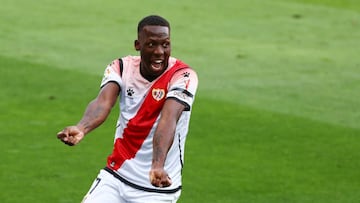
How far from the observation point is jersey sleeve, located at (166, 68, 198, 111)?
8320 mm

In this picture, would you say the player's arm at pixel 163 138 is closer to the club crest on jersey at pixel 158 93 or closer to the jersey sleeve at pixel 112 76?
the club crest on jersey at pixel 158 93

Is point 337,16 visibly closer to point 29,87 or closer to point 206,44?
point 206,44

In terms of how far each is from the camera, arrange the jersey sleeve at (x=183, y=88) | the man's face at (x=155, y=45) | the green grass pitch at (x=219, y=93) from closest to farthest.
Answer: the man's face at (x=155, y=45) → the jersey sleeve at (x=183, y=88) → the green grass pitch at (x=219, y=93)

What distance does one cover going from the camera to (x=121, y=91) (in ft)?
28.2

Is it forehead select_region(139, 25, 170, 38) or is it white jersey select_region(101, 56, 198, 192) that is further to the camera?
white jersey select_region(101, 56, 198, 192)

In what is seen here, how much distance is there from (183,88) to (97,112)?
0.62 metres

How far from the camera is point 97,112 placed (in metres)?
8.32

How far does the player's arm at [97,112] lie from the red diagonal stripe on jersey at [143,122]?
0.23 metres

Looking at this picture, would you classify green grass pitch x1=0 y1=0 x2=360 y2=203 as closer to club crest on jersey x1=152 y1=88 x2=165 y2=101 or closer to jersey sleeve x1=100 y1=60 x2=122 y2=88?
jersey sleeve x1=100 y1=60 x2=122 y2=88

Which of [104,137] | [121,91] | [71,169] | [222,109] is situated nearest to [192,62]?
[222,109]

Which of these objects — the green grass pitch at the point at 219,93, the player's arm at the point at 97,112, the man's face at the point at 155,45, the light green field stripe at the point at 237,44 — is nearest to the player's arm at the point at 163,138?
the man's face at the point at 155,45

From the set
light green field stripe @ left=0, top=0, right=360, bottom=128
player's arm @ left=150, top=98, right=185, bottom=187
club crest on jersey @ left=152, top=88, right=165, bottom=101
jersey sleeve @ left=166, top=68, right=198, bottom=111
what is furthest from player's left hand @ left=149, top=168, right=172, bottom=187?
light green field stripe @ left=0, top=0, right=360, bottom=128

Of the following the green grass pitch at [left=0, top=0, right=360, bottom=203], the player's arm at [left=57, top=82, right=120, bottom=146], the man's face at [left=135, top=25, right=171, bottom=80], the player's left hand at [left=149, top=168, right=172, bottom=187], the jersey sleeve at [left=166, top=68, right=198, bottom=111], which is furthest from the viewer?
the green grass pitch at [left=0, top=0, right=360, bottom=203]

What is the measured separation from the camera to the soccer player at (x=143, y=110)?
8.27 metres
